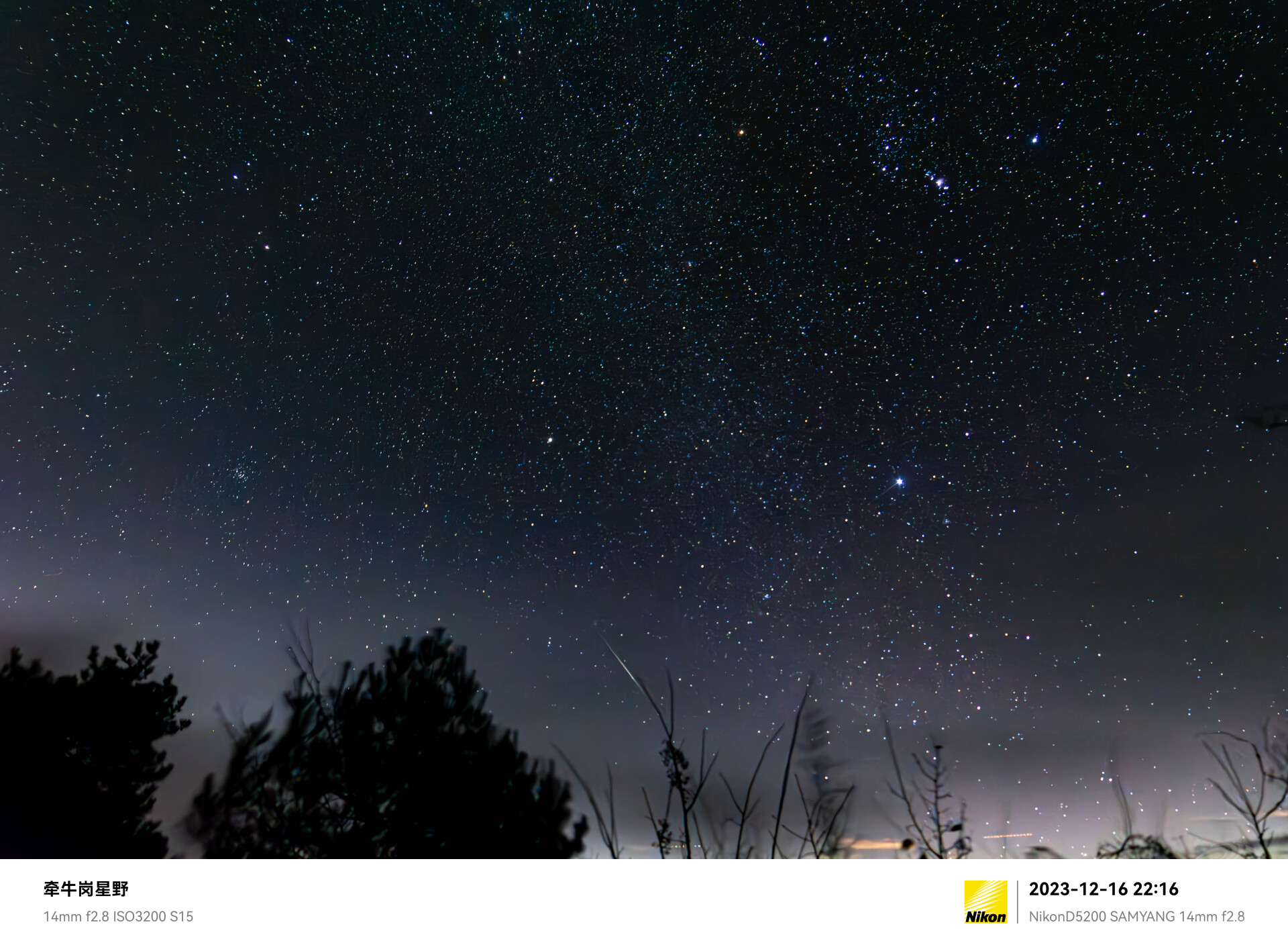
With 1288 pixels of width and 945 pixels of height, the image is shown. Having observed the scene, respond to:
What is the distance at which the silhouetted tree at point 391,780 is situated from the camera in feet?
3.57

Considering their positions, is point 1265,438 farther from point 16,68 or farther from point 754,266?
point 16,68

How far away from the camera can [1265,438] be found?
110 cm

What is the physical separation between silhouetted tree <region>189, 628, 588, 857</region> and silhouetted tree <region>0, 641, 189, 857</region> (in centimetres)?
12

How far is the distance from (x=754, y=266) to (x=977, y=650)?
808 millimetres

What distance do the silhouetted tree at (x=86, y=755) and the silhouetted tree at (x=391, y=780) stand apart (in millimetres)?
123
